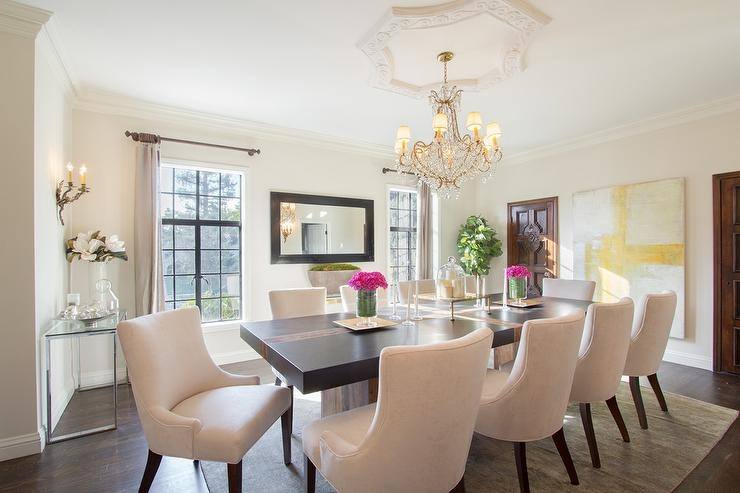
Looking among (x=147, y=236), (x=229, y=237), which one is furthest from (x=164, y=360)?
(x=229, y=237)

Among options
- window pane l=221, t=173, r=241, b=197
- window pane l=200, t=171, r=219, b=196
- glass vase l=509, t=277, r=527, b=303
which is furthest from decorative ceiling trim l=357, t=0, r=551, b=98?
window pane l=200, t=171, r=219, b=196

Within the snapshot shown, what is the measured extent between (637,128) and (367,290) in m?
4.06

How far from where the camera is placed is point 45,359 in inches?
100.0

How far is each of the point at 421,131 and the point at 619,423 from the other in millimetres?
3516

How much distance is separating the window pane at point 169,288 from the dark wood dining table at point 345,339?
2.17 meters

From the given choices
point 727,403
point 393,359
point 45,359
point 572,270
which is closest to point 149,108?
point 45,359

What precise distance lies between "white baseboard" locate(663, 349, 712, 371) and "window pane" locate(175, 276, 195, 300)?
5.32m

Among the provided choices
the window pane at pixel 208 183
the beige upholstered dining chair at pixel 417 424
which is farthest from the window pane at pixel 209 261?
the beige upholstered dining chair at pixel 417 424

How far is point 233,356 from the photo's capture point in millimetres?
4250

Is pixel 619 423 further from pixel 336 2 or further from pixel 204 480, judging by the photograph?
pixel 336 2

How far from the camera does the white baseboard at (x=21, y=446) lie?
7.51ft

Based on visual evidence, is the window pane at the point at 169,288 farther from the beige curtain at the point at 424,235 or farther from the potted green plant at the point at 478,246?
the potted green plant at the point at 478,246

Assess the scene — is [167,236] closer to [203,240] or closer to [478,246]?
[203,240]

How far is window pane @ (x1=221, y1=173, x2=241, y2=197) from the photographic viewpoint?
4.35 metres
